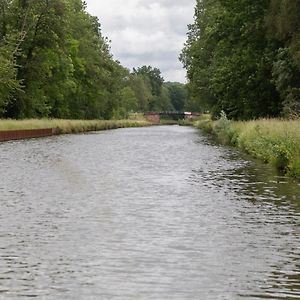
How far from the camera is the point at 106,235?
10.9 m

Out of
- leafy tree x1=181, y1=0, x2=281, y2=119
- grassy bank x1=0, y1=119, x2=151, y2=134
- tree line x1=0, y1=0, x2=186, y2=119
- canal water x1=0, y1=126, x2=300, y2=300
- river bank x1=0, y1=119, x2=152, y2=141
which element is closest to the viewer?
canal water x1=0, y1=126, x2=300, y2=300

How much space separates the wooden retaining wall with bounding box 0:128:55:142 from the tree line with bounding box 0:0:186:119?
5.24 m

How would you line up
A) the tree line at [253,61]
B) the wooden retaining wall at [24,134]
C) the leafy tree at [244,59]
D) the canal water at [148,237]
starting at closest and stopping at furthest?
the canal water at [148,237], the tree line at [253,61], the leafy tree at [244,59], the wooden retaining wall at [24,134]

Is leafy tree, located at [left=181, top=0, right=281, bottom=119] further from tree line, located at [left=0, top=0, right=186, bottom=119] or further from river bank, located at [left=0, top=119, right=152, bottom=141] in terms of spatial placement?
tree line, located at [left=0, top=0, right=186, bottom=119]

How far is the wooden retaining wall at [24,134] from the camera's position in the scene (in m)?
48.7

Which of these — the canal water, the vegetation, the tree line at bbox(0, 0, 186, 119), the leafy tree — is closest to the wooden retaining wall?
A: the vegetation

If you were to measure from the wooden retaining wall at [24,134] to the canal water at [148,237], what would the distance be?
28568 mm

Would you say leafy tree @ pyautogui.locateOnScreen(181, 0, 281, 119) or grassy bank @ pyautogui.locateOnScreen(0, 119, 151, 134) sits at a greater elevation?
leafy tree @ pyautogui.locateOnScreen(181, 0, 281, 119)

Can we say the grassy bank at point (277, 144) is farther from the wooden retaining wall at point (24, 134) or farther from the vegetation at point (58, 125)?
the vegetation at point (58, 125)

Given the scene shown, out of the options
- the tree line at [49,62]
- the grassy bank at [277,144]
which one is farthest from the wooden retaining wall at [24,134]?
the grassy bank at [277,144]

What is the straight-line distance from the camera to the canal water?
780cm

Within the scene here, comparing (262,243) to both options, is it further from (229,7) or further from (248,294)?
(229,7)

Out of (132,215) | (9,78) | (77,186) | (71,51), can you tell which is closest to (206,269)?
(132,215)

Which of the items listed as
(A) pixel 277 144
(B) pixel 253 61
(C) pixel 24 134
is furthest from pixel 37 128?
(A) pixel 277 144
